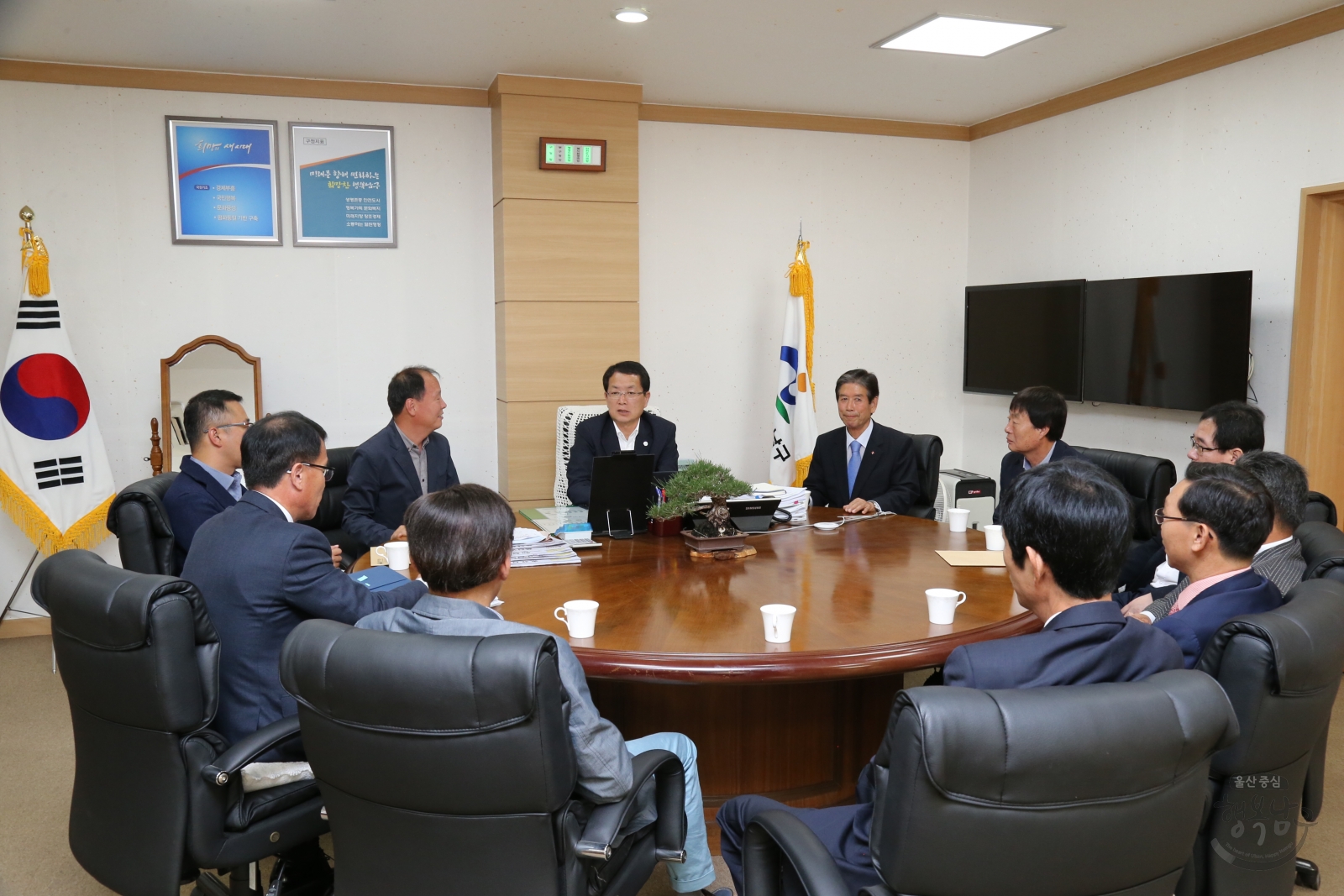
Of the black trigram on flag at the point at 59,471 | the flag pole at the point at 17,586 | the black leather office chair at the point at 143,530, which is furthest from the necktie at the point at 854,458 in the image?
the flag pole at the point at 17,586

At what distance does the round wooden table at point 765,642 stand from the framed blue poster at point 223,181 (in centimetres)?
326

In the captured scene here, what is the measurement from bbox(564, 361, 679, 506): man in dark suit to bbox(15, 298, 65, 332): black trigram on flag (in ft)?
8.74

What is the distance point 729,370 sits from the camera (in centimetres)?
614

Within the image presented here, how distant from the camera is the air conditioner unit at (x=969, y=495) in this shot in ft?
18.9

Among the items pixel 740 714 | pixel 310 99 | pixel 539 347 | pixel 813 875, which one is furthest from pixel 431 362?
pixel 813 875

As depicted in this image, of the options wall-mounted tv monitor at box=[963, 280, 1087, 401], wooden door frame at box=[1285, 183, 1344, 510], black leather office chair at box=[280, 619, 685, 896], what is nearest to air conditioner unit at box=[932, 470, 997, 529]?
wall-mounted tv monitor at box=[963, 280, 1087, 401]

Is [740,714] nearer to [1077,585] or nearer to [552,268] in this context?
[1077,585]

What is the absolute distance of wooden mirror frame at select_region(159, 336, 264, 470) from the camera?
5.07 metres

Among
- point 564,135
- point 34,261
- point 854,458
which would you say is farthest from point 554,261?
point 34,261

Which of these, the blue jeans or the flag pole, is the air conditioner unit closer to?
the blue jeans

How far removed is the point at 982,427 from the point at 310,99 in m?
4.61

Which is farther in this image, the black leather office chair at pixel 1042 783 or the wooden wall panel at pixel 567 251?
the wooden wall panel at pixel 567 251

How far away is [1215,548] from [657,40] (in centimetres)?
352

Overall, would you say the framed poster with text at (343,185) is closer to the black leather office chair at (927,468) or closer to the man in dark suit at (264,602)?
the black leather office chair at (927,468)
